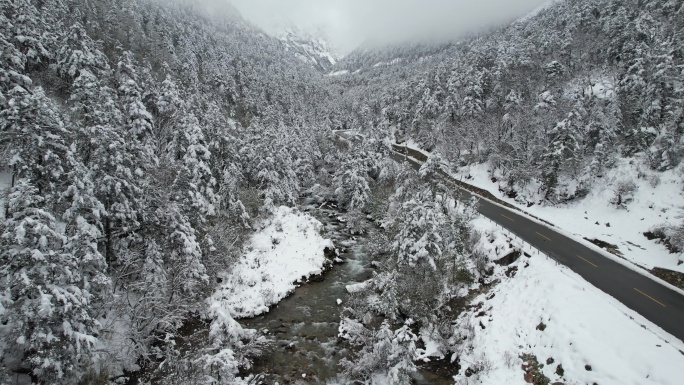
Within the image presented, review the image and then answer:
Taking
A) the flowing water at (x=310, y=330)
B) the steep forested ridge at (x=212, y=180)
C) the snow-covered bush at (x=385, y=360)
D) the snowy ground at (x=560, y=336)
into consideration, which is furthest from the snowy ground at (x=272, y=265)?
the snowy ground at (x=560, y=336)

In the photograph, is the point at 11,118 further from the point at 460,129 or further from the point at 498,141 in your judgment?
the point at 460,129

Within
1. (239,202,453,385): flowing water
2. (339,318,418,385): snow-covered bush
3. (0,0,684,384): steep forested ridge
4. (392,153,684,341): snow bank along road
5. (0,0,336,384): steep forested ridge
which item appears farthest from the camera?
(239,202,453,385): flowing water

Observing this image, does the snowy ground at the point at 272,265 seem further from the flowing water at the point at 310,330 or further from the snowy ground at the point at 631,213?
the snowy ground at the point at 631,213

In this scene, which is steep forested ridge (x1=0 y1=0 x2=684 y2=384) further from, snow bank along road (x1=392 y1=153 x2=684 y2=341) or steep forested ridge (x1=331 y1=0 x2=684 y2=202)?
snow bank along road (x1=392 y1=153 x2=684 y2=341)

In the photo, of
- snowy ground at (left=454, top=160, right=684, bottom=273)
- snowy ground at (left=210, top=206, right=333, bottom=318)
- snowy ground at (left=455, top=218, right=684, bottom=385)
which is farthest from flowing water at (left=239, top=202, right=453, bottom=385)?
snowy ground at (left=454, top=160, right=684, bottom=273)

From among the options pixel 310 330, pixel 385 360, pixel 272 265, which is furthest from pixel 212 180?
pixel 385 360
